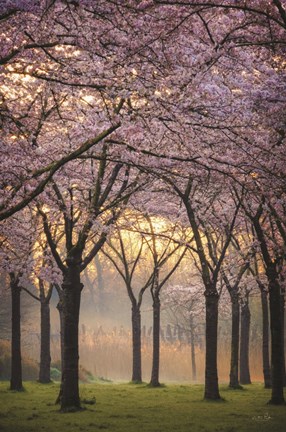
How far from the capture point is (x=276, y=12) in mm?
9852

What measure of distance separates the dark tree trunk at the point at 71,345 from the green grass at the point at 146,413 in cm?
46

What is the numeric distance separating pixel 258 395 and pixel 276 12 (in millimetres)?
14768

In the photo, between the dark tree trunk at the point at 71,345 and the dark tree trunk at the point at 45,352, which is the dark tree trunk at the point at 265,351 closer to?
the dark tree trunk at the point at 45,352

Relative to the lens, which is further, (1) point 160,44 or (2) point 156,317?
(2) point 156,317

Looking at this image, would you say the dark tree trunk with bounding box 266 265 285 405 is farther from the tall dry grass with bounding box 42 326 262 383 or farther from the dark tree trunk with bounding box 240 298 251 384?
the tall dry grass with bounding box 42 326 262 383

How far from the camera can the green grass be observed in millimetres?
12492

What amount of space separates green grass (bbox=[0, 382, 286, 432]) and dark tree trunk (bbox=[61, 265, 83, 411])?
46 cm

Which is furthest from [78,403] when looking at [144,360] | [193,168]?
[144,360]

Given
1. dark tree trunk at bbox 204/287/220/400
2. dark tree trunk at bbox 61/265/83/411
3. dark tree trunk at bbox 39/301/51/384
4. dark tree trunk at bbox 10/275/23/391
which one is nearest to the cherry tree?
dark tree trunk at bbox 10/275/23/391

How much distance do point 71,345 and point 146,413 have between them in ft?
9.54

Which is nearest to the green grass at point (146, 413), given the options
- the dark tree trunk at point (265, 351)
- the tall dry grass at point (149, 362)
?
the dark tree trunk at point (265, 351)

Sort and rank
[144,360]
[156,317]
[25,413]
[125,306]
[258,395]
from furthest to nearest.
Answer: [125,306], [144,360], [156,317], [258,395], [25,413]

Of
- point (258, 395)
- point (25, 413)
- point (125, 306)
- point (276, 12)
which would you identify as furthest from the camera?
point (125, 306)

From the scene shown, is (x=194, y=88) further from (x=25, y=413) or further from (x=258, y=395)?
(x=258, y=395)
